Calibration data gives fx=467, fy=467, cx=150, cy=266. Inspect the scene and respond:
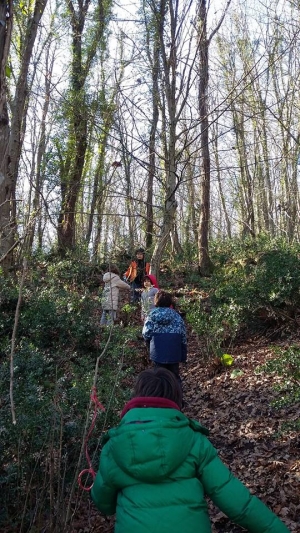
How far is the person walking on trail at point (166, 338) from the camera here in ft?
19.7

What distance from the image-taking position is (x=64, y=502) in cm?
316

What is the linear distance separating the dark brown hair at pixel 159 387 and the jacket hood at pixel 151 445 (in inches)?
5.7

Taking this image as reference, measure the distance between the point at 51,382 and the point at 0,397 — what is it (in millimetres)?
1624

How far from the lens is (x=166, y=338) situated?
19.7 ft

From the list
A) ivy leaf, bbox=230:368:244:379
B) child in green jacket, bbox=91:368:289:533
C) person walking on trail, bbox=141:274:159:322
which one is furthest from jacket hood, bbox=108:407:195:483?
person walking on trail, bbox=141:274:159:322

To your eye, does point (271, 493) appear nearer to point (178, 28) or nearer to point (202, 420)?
point (202, 420)

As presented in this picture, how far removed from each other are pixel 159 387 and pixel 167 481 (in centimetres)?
42

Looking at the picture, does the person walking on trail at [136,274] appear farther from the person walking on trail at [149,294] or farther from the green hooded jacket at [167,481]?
the green hooded jacket at [167,481]

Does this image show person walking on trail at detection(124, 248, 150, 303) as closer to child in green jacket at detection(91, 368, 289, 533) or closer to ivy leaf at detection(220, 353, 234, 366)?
ivy leaf at detection(220, 353, 234, 366)

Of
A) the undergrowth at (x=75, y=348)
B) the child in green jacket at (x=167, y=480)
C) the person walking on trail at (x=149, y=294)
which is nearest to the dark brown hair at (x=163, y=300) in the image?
the undergrowth at (x=75, y=348)

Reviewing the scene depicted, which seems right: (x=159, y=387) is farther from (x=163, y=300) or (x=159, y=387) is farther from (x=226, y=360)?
(x=226, y=360)

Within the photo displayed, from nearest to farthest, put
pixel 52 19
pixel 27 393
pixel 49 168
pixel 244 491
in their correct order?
1. pixel 244 491
2. pixel 27 393
3. pixel 49 168
4. pixel 52 19

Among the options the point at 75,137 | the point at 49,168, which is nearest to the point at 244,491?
the point at 49,168

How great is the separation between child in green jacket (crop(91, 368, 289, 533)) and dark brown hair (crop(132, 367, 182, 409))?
0.38 feet
